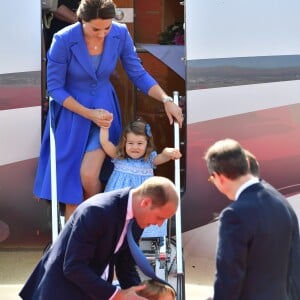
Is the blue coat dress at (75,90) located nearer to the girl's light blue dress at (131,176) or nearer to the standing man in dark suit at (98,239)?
the girl's light blue dress at (131,176)

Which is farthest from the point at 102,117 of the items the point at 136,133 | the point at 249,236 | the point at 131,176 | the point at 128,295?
the point at 249,236

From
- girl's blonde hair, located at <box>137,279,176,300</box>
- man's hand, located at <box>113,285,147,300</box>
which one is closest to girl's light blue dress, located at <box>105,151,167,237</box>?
girl's blonde hair, located at <box>137,279,176,300</box>

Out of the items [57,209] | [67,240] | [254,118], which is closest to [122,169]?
[57,209]

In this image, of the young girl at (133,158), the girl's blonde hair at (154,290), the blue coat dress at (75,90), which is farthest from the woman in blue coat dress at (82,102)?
the girl's blonde hair at (154,290)

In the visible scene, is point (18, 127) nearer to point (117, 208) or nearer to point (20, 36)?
point (20, 36)

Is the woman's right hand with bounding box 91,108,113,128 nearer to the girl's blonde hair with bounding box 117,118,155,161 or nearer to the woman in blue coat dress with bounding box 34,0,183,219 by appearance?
the woman in blue coat dress with bounding box 34,0,183,219

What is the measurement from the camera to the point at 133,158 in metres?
4.72

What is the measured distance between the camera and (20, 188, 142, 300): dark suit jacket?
307 centimetres

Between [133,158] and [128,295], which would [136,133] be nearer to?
[133,158]

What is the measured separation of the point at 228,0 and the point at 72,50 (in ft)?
4.08

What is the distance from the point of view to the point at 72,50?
15.2 feet

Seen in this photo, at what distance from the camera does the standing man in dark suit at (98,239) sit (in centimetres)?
306

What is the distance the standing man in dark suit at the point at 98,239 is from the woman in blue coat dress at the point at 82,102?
5.01ft

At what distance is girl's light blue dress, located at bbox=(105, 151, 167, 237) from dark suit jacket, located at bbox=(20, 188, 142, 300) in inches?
53.8
